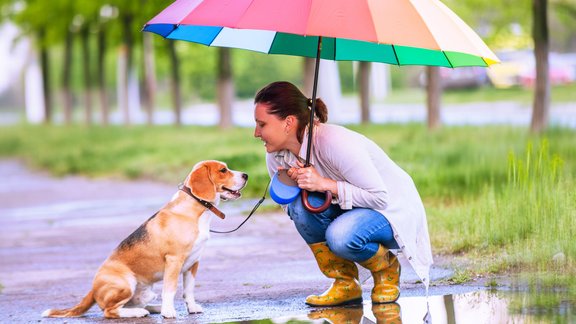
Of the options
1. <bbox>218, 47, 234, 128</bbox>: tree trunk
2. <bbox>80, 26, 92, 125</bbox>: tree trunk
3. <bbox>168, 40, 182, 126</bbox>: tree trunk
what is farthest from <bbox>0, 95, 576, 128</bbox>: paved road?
<bbox>80, 26, 92, 125</bbox>: tree trunk

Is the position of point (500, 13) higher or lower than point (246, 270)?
higher

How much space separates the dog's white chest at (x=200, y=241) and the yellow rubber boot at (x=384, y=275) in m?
0.98

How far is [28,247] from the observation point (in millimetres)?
11180

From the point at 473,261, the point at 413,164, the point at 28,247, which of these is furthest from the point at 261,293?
the point at 413,164

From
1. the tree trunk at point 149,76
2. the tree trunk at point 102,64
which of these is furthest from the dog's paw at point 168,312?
the tree trunk at point 102,64

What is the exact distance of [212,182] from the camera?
6.68 metres

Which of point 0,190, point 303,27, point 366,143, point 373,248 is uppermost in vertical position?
point 303,27

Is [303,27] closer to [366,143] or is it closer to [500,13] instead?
[366,143]

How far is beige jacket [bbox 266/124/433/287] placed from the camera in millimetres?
6391

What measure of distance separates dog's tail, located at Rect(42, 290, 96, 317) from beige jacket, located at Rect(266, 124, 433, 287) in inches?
59.5

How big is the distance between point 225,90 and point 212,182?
713 inches

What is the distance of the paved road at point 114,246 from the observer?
705 centimetres

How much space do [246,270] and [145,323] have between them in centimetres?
237

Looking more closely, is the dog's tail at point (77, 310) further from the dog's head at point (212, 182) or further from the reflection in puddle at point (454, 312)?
the reflection in puddle at point (454, 312)
